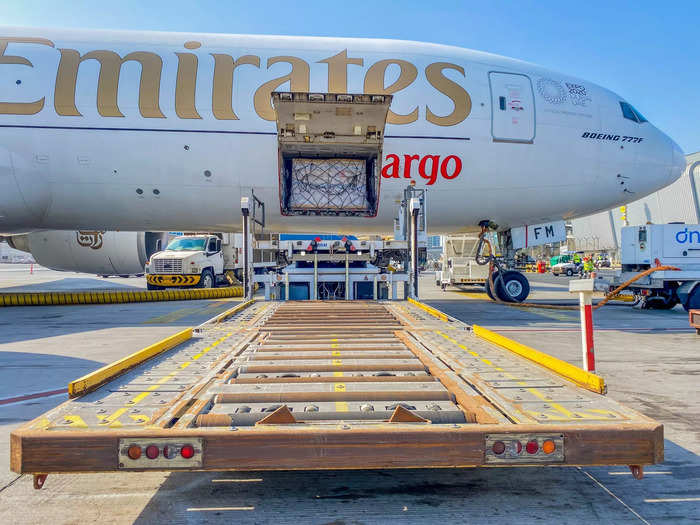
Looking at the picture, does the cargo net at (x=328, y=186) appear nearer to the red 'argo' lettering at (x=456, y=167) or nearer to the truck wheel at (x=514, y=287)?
the red 'argo' lettering at (x=456, y=167)

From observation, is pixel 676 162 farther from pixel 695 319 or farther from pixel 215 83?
pixel 215 83

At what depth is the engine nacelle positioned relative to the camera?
1731cm

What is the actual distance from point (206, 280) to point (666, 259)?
15.1 metres

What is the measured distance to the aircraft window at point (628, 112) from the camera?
39.2 ft

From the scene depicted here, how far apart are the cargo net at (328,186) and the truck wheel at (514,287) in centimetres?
511

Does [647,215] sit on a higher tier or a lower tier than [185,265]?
higher

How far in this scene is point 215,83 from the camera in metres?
10.6

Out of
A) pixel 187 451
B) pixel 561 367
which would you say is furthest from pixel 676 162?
pixel 187 451

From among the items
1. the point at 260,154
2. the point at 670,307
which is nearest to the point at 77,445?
the point at 260,154

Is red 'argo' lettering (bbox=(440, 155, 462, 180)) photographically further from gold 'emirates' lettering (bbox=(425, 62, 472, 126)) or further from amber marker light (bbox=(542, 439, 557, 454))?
amber marker light (bbox=(542, 439, 557, 454))

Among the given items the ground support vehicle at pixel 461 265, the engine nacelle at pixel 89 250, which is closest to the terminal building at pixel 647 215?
the ground support vehicle at pixel 461 265

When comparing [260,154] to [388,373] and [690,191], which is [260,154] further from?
[690,191]

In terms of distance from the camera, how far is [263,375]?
3430mm

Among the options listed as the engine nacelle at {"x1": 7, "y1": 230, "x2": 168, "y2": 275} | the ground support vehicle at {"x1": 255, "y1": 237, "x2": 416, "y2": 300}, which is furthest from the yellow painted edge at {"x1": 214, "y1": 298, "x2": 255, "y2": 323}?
the engine nacelle at {"x1": 7, "y1": 230, "x2": 168, "y2": 275}
